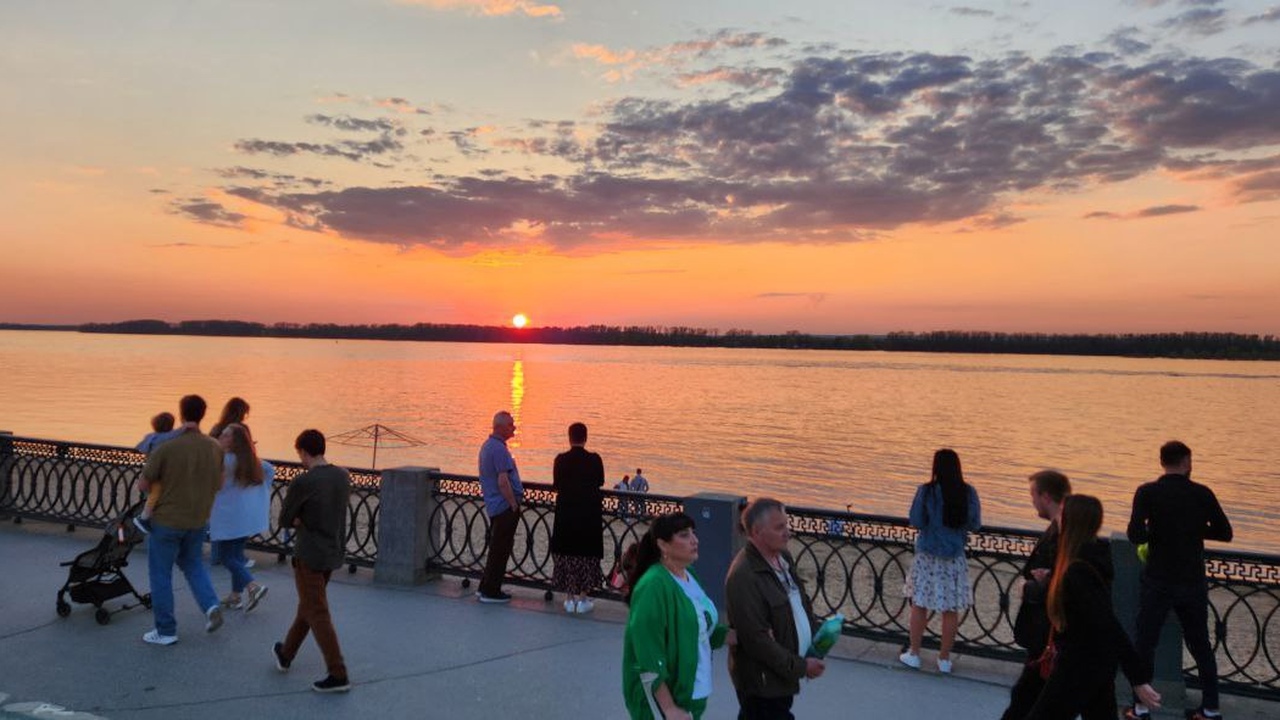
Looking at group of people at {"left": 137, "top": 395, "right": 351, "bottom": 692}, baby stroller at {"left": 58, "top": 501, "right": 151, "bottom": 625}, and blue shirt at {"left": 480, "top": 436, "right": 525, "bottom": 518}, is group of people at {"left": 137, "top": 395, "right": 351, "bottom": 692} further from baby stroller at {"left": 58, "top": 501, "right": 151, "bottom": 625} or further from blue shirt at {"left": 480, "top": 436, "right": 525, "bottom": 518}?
blue shirt at {"left": 480, "top": 436, "right": 525, "bottom": 518}

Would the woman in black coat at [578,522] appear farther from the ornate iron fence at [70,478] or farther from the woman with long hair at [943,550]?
the ornate iron fence at [70,478]

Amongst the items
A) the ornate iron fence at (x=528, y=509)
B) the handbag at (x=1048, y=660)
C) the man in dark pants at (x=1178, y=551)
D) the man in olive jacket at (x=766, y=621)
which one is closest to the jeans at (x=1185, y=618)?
the man in dark pants at (x=1178, y=551)

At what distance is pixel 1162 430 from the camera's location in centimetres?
7794

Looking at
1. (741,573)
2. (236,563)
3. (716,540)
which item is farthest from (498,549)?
(741,573)

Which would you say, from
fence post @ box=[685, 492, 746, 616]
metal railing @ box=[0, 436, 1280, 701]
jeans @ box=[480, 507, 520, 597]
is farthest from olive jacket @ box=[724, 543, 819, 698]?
jeans @ box=[480, 507, 520, 597]

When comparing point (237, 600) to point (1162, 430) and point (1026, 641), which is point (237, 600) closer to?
point (1026, 641)

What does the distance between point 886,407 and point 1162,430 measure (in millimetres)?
30906

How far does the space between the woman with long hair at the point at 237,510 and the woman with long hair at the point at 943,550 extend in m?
6.05

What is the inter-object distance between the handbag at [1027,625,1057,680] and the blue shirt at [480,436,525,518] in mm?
5277

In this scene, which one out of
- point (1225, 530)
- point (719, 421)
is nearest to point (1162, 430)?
point (719, 421)

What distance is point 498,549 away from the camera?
876cm

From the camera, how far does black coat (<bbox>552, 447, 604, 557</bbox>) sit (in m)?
8.47

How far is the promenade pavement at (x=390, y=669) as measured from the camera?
611 cm

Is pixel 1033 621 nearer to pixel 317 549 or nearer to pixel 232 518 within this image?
pixel 317 549
